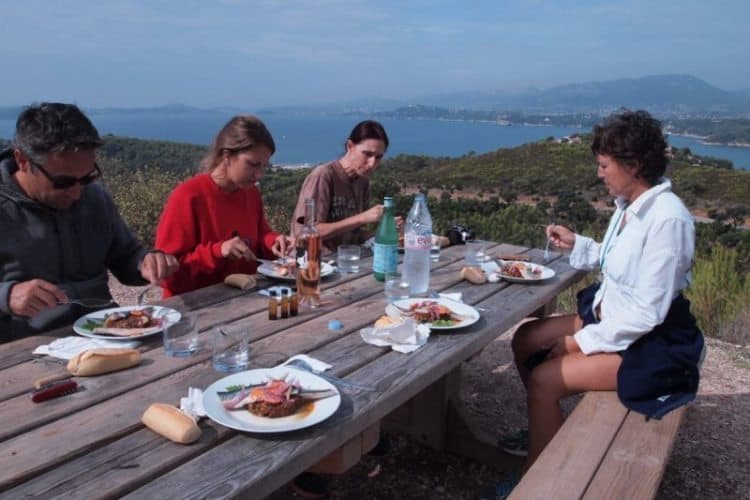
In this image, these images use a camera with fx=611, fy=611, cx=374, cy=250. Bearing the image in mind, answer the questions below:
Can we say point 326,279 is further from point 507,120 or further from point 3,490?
point 507,120

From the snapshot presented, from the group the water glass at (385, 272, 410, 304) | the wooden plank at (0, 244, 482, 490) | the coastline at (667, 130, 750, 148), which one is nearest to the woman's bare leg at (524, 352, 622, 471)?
the water glass at (385, 272, 410, 304)

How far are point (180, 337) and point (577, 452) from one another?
1.31 metres

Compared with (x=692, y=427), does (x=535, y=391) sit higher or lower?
higher

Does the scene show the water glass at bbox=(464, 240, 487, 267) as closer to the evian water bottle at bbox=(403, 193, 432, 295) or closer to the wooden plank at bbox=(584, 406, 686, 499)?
the evian water bottle at bbox=(403, 193, 432, 295)

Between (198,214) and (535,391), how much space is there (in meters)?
1.71

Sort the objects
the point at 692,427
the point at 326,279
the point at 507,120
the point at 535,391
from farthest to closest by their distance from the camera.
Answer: the point at 507,120
the point at 692,427
the point at 326,279
the point at 535,391

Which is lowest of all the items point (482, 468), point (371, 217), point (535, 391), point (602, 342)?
point (482, 468)

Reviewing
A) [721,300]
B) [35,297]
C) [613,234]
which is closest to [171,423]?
[35,297]

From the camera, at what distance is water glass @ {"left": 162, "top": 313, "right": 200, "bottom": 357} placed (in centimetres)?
185

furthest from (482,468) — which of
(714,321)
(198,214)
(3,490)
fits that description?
(714,321)

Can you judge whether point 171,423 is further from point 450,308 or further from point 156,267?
point 450,308

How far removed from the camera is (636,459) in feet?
6.42

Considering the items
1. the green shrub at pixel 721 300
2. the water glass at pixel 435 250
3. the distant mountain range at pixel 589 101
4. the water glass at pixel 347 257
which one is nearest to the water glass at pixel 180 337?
the water glass at pixel 347 257

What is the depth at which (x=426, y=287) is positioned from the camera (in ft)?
8.68
